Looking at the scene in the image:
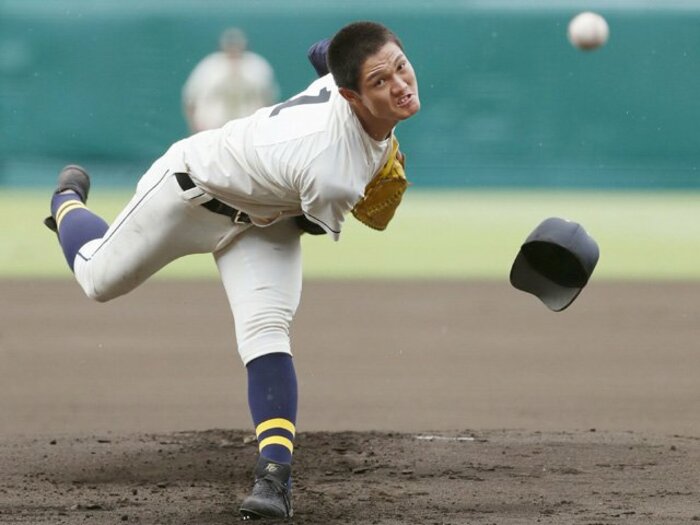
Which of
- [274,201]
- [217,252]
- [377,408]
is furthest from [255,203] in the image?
[377,408]

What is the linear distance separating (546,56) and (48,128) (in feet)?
19.5

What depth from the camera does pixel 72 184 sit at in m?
4.86

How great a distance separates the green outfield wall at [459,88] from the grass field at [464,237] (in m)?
0.37

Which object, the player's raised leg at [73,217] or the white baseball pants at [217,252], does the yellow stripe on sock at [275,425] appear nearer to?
the white baseball pants at [217,252]

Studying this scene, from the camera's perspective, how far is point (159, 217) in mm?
3969

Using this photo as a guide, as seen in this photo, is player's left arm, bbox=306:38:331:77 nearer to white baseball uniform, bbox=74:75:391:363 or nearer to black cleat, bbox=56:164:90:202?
white baseball uniform, bbox=74:75:391:363

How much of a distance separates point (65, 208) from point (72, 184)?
203 mm

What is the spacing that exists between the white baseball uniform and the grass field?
522 cm

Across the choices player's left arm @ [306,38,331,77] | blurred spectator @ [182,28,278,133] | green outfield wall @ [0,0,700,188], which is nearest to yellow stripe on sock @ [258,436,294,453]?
player's left arm @ [306,38,331,77]

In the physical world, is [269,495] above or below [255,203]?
below

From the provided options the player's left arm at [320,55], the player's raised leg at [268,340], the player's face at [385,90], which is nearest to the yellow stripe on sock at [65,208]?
the player's raised leg at [268,340]

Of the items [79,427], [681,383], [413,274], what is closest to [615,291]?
[413,274]

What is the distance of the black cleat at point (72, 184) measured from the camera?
4.83 metres

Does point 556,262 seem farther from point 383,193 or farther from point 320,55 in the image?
point 320,55
